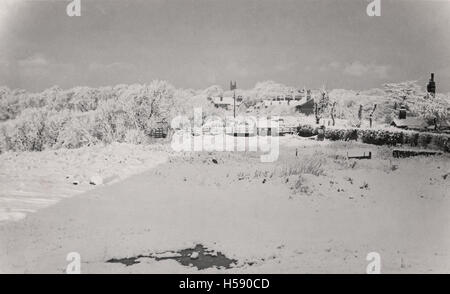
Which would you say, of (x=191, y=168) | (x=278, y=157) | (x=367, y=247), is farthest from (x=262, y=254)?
(x=278, y=157)

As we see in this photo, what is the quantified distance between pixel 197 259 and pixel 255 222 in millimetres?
2132

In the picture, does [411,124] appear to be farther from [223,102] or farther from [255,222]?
[223,102]

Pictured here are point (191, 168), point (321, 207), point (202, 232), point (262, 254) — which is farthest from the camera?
point (191, 168)

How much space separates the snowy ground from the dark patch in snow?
0.09 metres

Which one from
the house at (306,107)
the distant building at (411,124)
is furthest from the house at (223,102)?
the distant building at (411,124)

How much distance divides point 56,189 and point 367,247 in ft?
26.8

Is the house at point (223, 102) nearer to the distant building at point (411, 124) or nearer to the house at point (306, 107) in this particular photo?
the house at point (306, 107)

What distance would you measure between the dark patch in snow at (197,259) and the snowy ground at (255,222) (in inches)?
3.7

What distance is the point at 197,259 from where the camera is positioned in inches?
271

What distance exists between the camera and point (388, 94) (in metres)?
25.7

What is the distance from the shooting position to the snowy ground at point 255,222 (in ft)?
21.6

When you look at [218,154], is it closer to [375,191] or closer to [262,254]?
[375,191]

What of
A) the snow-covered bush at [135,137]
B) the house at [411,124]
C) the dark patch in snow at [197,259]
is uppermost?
the house at [411,124]

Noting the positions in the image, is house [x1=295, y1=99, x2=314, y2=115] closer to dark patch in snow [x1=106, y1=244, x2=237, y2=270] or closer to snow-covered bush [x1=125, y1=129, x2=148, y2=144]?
snow-covered bush [x1=125, y1=129, x2=148, y2=144]
